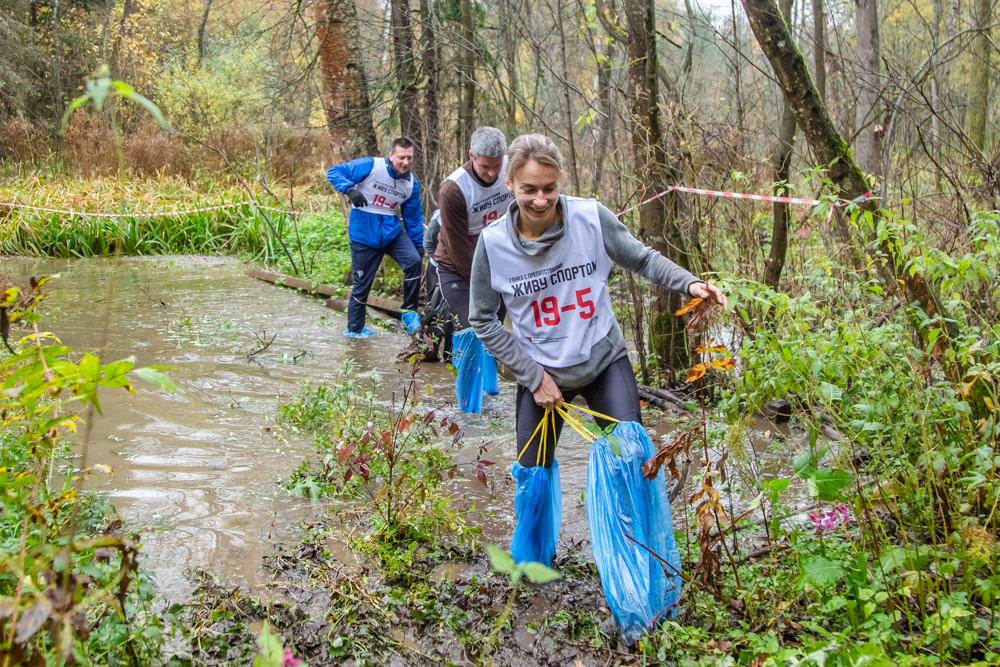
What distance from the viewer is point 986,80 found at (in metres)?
9.34

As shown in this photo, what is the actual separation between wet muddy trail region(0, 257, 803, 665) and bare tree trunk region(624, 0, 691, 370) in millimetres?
1142

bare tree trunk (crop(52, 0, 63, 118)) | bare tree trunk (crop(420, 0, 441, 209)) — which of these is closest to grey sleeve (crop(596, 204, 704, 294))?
bare tree trunk (crop(420, 0, 441, 209))

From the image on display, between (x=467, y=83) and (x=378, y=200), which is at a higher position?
(x=467, y=83)

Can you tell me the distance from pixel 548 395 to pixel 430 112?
7.09 metres

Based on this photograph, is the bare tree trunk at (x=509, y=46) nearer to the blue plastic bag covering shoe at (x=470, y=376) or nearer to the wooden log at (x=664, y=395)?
the blue plastic bag covering shoe at (x=470, y=376)

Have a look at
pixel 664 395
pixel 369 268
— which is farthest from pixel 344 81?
pixel 664 395

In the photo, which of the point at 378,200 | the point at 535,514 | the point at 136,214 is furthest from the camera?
the point at 136,214

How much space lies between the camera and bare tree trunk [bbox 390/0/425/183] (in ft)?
30.6

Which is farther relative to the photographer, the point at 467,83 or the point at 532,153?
the point at 467,83

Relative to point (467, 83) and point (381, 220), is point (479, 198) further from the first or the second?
point (467, 83)

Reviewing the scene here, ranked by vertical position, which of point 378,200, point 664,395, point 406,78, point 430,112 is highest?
point 406,78

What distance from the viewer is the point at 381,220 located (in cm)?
755

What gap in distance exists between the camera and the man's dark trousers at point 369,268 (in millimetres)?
7684

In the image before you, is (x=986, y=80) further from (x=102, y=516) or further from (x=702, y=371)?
(x=102, y=516)
